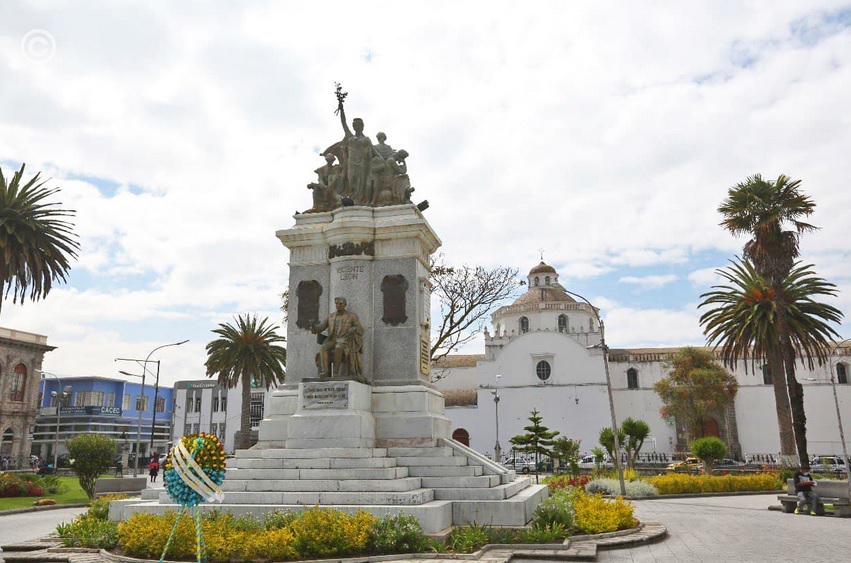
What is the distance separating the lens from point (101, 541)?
35.5 feet

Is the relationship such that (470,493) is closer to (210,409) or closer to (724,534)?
(724,534)

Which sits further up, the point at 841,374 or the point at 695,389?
the point at 841,374

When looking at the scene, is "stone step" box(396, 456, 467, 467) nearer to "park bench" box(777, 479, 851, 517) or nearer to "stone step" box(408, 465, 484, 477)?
"stone step" box(408, 465, 484, 477)

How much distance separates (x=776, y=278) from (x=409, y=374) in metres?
22.8

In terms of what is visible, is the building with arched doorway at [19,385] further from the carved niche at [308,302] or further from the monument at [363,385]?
the monument at [363,385]

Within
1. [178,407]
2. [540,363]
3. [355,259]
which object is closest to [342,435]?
[355,259]

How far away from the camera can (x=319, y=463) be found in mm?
12070

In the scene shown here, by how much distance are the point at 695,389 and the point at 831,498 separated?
43.1 metres

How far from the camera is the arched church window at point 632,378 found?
6544 cm

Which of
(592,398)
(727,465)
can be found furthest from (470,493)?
(592,398)

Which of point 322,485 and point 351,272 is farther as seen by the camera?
point 351,272

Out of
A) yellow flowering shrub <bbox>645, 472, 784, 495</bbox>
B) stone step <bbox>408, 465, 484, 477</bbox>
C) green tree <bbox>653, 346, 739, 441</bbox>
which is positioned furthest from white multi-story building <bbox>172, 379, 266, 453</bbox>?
stone step <bbox>408, 465, 484, 477</bbox>

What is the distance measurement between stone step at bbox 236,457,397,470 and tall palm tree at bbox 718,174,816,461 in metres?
23.6

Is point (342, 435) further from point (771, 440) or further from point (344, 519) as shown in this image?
point (771, 440)
